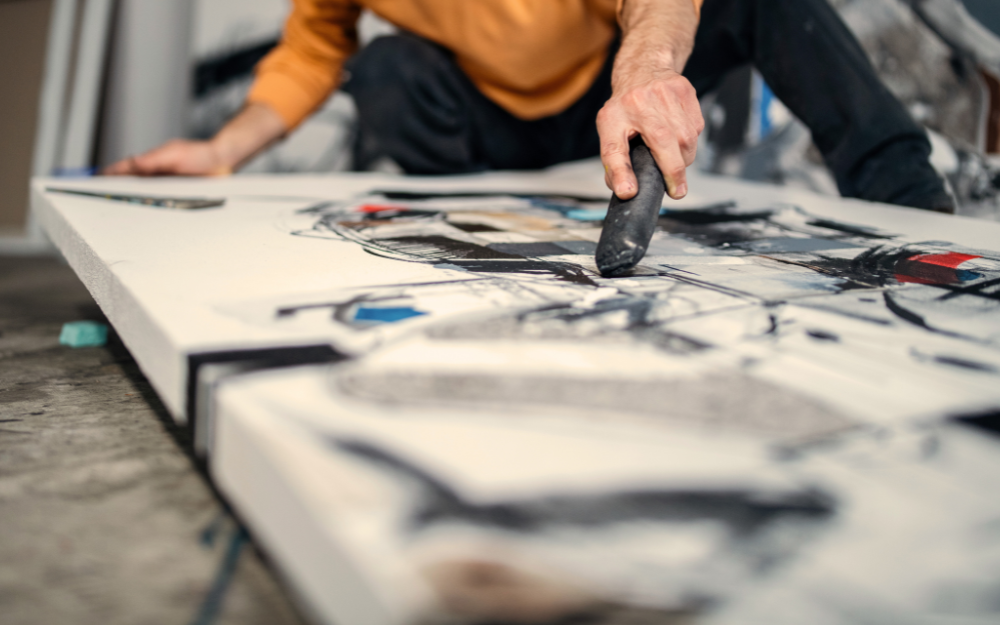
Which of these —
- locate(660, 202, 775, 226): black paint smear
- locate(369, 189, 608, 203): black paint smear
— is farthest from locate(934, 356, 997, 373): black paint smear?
locate(369, 189, 608, 203): black paint smear

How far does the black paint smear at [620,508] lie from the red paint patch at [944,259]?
0.57 metres

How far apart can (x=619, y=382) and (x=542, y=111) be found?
3.77ft

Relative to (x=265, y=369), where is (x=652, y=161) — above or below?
above

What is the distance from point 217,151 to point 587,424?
3.96ft

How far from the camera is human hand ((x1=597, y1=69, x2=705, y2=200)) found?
70cm

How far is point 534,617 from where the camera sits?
0.26m

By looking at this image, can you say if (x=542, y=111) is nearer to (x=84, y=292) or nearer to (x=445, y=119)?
(x=445, y=119)

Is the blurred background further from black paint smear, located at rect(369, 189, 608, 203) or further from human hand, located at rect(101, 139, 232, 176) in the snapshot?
black paint smear, located at rect(369, 189, 608, 203)

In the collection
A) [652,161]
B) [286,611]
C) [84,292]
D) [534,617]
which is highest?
[652,161]

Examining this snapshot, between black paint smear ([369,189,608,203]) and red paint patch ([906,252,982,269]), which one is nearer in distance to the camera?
red paint patch ([906,252,982,269])

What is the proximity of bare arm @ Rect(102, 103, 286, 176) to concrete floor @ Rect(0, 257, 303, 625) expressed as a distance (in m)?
0.66

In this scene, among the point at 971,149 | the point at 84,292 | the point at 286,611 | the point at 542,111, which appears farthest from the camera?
the point at 971,149

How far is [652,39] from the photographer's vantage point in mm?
862

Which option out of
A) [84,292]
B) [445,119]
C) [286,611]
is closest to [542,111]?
[445,119]
